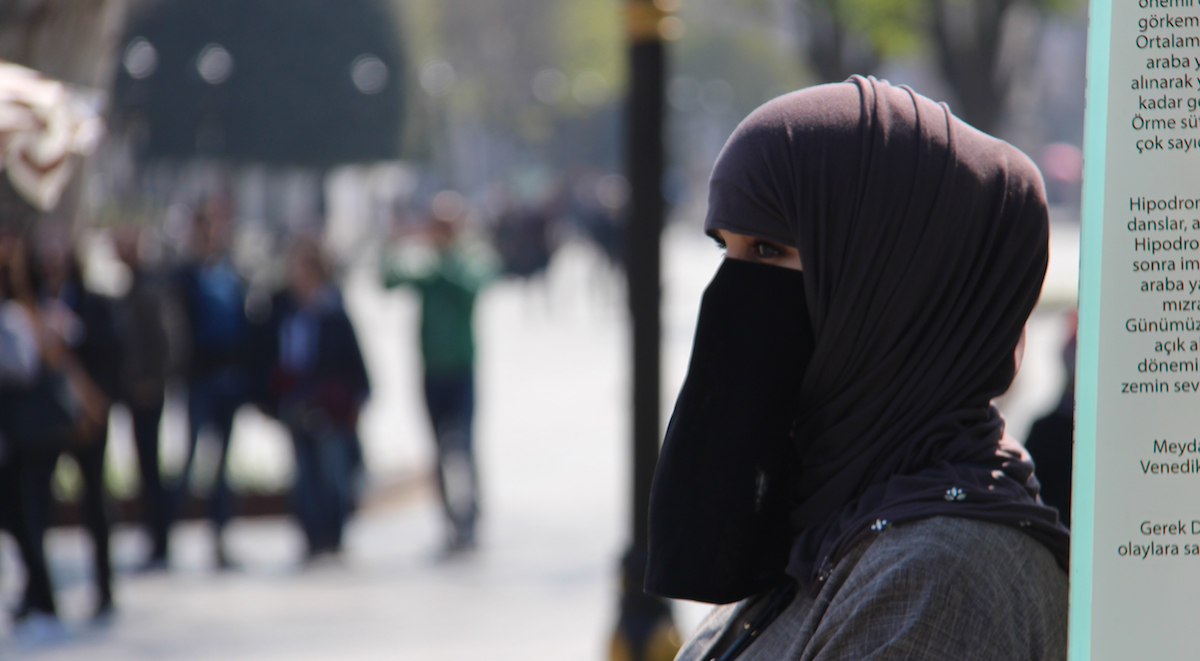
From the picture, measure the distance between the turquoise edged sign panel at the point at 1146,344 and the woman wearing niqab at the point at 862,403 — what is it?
0.22 metres

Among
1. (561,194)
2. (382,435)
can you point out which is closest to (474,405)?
(382,435)

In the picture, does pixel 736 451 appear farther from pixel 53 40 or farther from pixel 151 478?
pixel 53 40

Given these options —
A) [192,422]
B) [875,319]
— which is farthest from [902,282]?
[192,422]

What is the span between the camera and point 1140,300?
1047mm

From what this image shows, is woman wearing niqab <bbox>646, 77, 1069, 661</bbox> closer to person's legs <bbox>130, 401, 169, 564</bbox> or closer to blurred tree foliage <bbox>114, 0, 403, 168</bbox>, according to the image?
person's legs <bbox>130, 401, 169, 564</bbox>

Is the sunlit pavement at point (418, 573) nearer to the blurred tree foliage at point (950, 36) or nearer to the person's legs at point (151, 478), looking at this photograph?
the person's legs at point (151, 478)

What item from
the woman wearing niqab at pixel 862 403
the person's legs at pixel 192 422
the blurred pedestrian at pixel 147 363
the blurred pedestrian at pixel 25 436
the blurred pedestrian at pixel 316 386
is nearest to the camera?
the woman wearing niqab at pixel 862 403

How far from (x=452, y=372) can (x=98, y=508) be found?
89.0 inches

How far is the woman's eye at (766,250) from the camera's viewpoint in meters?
1.52

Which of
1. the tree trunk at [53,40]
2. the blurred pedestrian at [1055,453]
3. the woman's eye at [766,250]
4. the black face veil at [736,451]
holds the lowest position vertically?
the blurred pedestrian at [1055,453]

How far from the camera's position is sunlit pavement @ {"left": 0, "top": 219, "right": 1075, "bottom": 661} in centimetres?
591

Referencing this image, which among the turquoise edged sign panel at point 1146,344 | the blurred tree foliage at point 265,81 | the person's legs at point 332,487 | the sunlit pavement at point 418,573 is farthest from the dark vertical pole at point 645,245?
the blurred tree foliage at point 265,81

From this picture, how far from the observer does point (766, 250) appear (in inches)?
59.9

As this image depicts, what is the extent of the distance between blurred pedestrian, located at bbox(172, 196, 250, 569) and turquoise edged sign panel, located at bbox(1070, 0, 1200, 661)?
22.4ft
